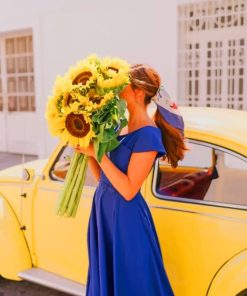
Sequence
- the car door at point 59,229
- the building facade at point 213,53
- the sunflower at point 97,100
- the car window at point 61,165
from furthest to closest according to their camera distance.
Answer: the building facade at point 213,53 < the car window at point 61,165 < the car door at point 59,229 < the sunflower at point 97,100

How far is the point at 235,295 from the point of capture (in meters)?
2.22

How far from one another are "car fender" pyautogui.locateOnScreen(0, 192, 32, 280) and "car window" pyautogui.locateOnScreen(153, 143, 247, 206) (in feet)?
3.90

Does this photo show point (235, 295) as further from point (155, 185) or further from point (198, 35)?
point (198, 35)

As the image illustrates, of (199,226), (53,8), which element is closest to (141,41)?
(53,8)

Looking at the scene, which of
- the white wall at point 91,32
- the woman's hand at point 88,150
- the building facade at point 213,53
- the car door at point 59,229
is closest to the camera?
the woman's hand at point 88,150

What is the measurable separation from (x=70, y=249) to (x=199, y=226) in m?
1.01

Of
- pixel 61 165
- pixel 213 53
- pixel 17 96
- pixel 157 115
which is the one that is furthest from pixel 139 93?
pixel 17 96

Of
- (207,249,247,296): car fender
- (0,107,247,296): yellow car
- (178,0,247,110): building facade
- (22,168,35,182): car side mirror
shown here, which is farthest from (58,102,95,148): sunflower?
(178,0,247,110): building facade

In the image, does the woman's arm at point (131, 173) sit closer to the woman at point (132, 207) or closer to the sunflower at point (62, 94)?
the woman at point (132, 207)

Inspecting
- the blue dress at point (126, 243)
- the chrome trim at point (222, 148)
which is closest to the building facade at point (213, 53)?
the chrome trim at point (222, 148)

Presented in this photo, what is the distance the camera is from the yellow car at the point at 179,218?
2297 millimetres

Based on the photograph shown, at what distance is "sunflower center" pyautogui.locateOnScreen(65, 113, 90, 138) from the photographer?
79.5 inches

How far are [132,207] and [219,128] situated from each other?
2.32 feet

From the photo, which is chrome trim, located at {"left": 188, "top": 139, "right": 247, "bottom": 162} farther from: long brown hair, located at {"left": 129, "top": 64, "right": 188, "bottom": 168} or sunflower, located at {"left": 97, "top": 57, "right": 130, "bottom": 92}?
sunflower, located at {"left": 97, "top": 57, "right": 130, "bottom": 92}
